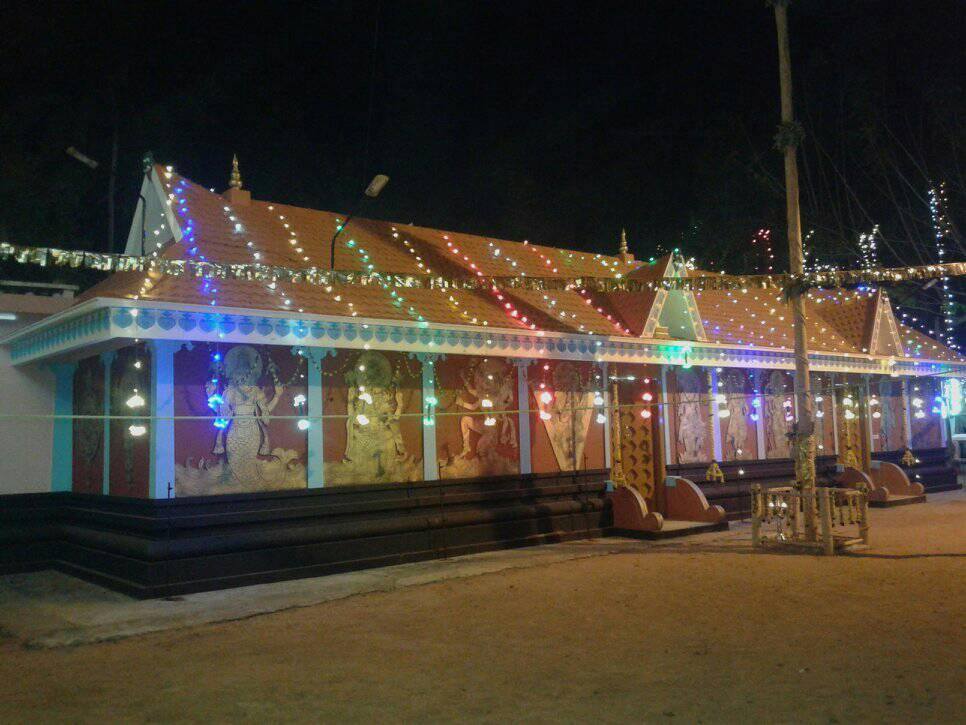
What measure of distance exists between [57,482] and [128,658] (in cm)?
653

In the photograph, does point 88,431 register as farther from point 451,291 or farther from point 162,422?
point 451,291

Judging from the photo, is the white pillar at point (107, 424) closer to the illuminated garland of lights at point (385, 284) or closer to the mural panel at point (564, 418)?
the illuminated garland of lights at point (385, 284)

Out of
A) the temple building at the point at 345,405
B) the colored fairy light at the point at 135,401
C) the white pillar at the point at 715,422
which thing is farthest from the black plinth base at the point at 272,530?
the white pillar at the point at 715,422

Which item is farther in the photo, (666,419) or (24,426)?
(666,419)

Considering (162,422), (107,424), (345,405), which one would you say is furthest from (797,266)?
(107,424)

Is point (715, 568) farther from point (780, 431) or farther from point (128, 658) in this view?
point (780, 431)

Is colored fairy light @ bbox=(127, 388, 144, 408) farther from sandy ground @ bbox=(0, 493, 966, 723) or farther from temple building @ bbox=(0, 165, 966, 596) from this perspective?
sandy ground @ bbox=(0, 493, 966, 723)

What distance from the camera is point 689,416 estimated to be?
16906 millimetres

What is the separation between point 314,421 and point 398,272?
3202 millimetres

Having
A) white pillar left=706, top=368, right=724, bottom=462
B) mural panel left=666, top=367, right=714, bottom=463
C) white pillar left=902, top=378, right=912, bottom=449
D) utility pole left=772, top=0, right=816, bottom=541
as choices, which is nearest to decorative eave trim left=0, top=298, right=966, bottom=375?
mural panel left=666, top=367, right=714, bottom=463

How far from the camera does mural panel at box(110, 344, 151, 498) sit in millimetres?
10719

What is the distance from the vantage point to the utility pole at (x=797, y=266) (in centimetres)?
1252

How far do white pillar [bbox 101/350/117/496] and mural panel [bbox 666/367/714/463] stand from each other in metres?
10.1

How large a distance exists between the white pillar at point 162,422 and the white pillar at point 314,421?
187 cm
